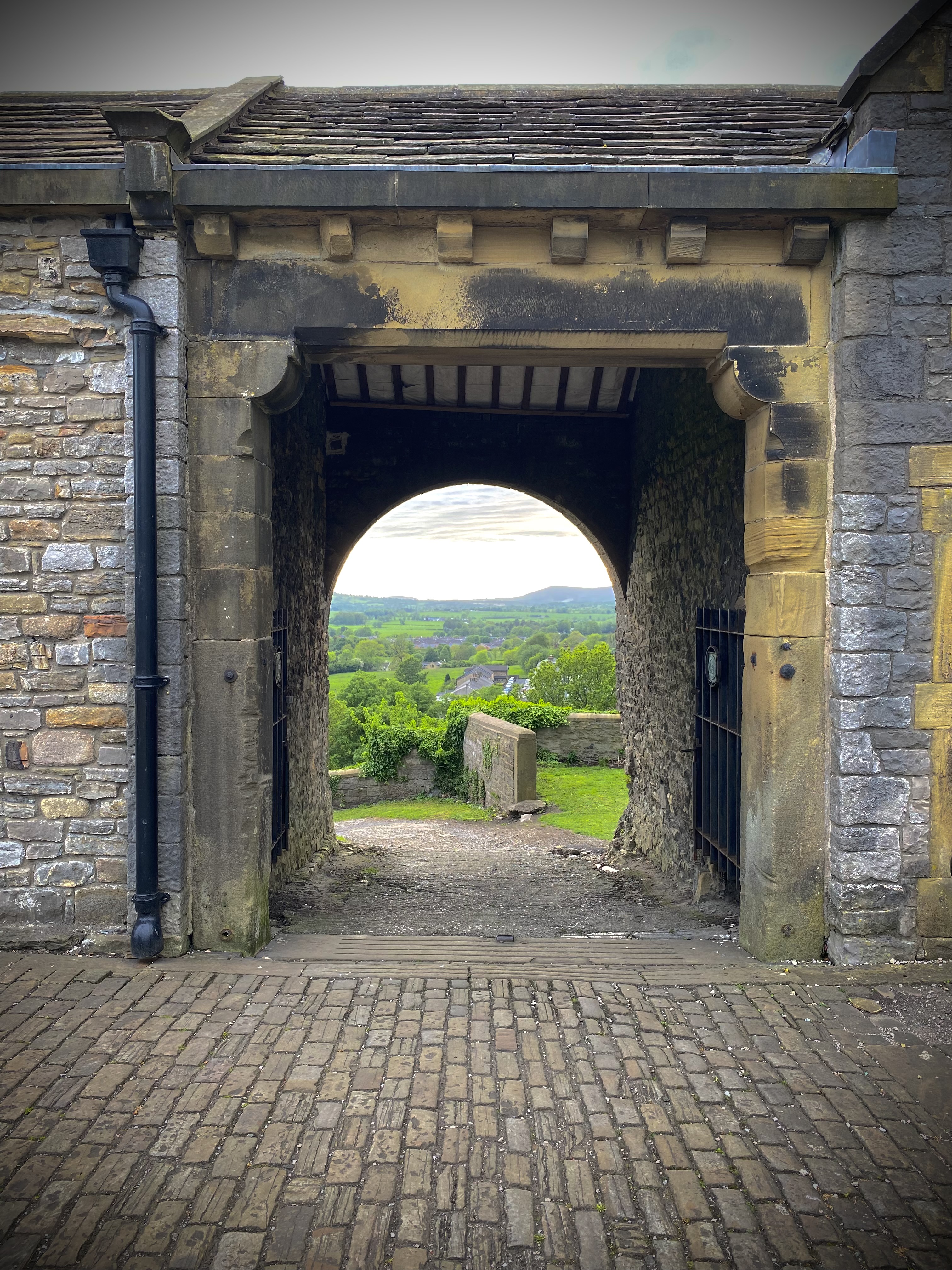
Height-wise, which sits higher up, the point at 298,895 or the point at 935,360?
the point at 935,360

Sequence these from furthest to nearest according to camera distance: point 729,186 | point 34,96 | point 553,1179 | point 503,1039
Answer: point 34,96 → point 729,186 → point 503,1039 → point 553,1179

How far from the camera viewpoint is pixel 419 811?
14773 millimetres

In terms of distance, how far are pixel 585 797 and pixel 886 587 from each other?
10.3 m

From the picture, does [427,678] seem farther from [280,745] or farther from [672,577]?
[280,745]

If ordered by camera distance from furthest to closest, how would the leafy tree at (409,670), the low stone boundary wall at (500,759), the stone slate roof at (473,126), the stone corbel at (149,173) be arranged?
1. the leafy tree at (409,670)
2. the low stone boundary wall at (500,759)
3. the stone slate roof at (473,126)
4. the stone corbel at (149,173)

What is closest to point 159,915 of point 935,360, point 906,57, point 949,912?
point 949,912

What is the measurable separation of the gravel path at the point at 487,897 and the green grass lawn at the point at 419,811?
3.72m

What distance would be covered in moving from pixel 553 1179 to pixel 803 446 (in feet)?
10.7

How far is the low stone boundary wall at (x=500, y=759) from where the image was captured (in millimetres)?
13188

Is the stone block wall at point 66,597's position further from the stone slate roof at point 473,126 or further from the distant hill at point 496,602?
the distant hill at point 496,602

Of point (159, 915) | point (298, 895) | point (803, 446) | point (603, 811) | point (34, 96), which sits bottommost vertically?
point (603, 811)

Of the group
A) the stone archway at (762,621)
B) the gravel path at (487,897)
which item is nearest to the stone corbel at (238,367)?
the stone archway at (762,621)

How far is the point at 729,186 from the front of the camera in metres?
3.70

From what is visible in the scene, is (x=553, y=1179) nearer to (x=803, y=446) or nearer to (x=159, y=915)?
(x=159, y=915)
